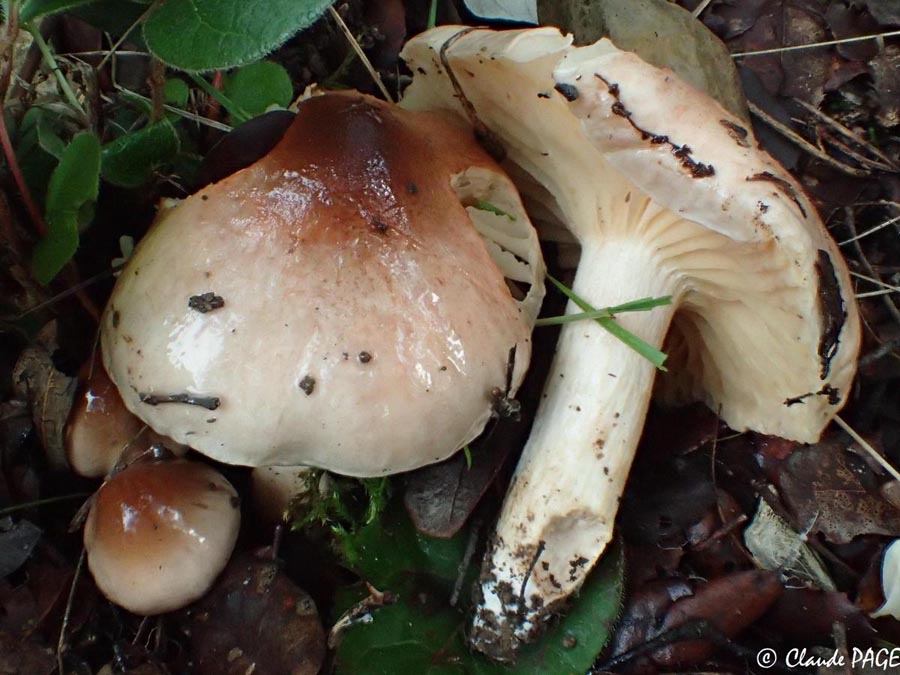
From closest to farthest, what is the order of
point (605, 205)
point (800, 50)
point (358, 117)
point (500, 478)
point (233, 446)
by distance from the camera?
point (233, 446) < point (358, 117) < point (605, 205) < point (500, 478) < point (800, 50)

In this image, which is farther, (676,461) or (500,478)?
(676,461)

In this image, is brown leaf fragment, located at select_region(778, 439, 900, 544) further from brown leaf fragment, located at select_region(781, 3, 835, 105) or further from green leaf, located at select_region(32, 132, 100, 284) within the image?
green leaf, located at select_region(32, 132, 100, 284)

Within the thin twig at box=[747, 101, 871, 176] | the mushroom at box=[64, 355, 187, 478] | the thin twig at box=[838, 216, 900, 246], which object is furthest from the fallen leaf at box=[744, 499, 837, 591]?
the mushroom at box=[64, 355, 187, 478]

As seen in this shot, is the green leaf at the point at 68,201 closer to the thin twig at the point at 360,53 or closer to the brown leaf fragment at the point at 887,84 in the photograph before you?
the thin twig at the point at 360,53

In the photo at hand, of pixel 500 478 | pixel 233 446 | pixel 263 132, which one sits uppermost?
pixel 263 132

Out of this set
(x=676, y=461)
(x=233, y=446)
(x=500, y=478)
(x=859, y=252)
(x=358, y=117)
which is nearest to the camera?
(x=233, y=446)

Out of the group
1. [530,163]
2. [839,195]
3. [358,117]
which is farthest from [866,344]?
[358,117]

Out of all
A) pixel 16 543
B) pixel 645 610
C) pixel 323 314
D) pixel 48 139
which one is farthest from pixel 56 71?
pixel 645 610

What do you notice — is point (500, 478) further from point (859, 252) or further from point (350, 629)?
point (859, 252)
